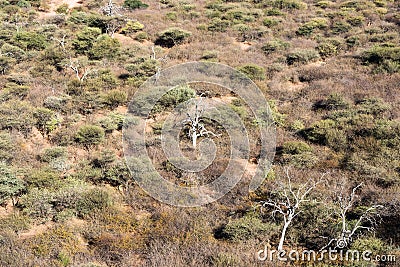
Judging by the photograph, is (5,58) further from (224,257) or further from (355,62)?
(355,62)

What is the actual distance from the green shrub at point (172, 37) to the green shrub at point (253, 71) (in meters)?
7.44

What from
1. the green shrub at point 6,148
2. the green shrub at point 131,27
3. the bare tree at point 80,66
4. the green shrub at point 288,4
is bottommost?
the green shrub at point 6,148

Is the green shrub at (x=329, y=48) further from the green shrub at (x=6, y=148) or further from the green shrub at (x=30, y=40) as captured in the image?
the green shrub at (x=6, y=148)

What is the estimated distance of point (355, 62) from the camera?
71.1 feet

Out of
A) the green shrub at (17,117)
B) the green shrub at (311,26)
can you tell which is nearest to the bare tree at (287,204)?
the green shrub at (17,117)

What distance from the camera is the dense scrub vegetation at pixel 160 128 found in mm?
8258

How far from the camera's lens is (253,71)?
66.2 feet

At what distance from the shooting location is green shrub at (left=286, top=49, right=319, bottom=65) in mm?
22688

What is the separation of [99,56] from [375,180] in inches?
710

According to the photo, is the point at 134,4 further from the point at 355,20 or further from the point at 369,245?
the point at 369,245

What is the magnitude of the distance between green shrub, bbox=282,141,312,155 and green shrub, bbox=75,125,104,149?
23.9 feet

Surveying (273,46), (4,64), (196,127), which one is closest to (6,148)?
(196,127)

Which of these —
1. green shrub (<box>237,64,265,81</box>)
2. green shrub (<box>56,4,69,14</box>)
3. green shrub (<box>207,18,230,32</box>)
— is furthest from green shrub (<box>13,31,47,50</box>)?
green shrub (<box>237,64,265,81</box>)

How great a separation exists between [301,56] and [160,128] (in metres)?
12.6
